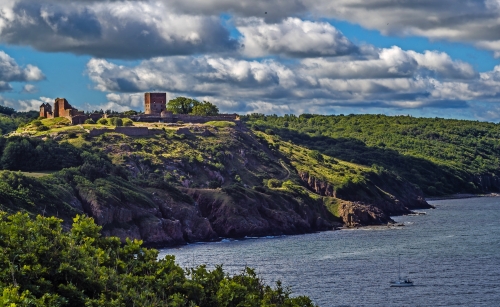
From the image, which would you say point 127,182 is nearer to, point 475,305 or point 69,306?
point 475,305

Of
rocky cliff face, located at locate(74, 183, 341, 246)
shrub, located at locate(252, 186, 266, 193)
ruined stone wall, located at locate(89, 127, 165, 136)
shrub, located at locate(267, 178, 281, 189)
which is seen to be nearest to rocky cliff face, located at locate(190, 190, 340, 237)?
rocky cliff face, located at locate(74, 183, 341, 246)

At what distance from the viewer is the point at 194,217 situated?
148 m

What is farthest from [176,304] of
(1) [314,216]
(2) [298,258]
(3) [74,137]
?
(3) [74,137]

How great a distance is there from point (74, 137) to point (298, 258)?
74.6 metres

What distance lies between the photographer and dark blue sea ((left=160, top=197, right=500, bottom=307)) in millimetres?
92875

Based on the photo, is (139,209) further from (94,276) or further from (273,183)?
(94,276)

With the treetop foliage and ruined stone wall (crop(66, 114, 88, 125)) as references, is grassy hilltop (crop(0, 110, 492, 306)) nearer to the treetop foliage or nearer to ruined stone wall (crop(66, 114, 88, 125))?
the treetop foliage

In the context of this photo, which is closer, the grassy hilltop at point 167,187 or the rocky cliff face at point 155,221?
the rocky cliff face at point 155,221

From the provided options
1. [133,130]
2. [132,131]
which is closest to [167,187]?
[132,131]

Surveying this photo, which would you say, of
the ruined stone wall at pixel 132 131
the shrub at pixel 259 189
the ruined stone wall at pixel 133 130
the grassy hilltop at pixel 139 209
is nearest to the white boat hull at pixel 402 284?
the grassy hilltop at pixel 139 209

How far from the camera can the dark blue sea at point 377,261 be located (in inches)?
3656

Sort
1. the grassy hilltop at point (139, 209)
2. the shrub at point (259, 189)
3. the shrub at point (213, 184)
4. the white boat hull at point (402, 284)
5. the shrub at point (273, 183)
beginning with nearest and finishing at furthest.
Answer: the grassy hilltop at point (139, 209), the white boat hull at point (402, 284), the shrub at point (259, 189), the shrub at point (213, 184), the shrub at point (273, 183)

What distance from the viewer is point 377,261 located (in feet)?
387

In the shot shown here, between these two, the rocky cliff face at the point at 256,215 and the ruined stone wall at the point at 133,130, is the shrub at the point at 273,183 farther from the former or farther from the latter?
the ruined stone wall at the point at 133,130
